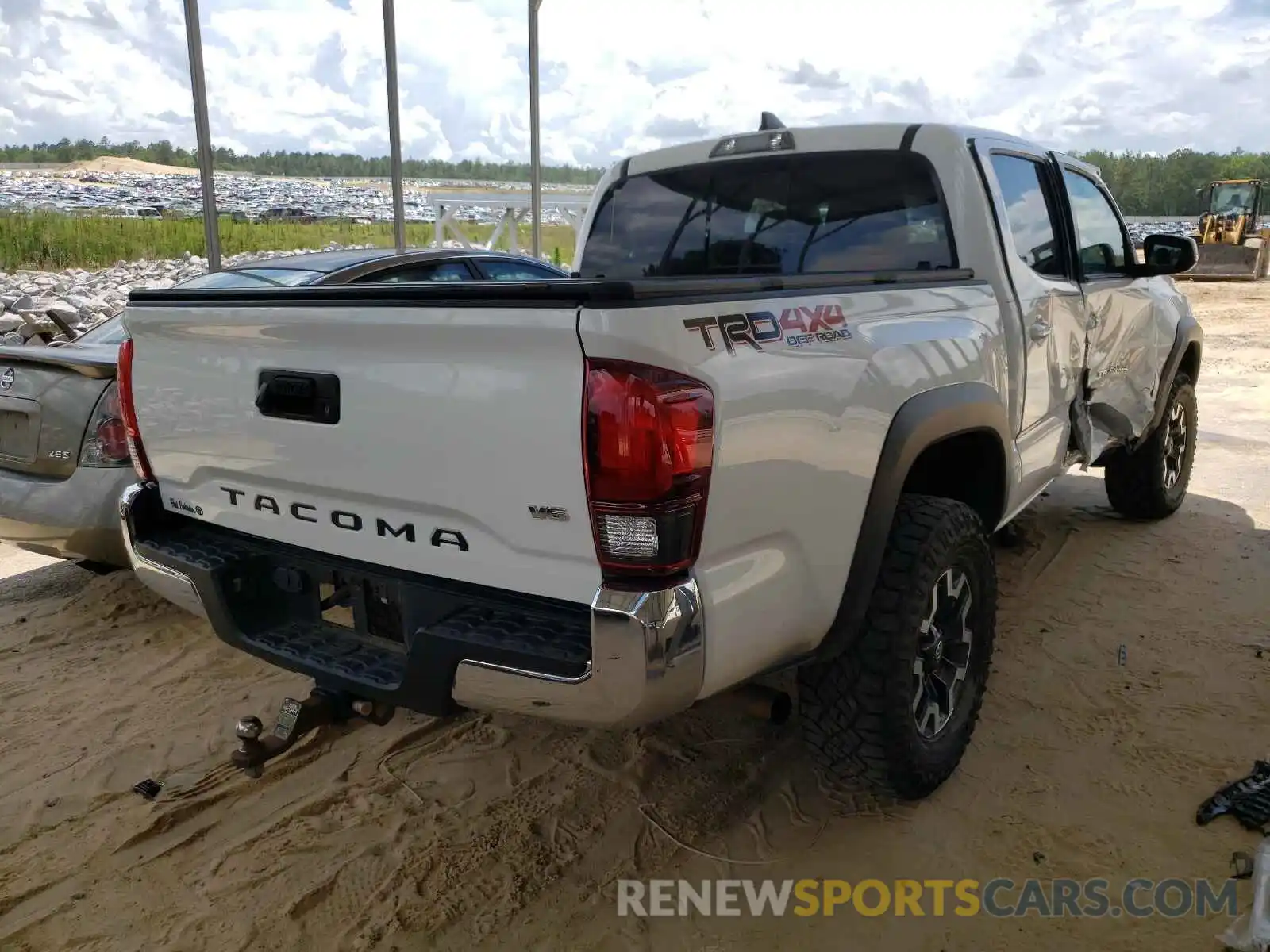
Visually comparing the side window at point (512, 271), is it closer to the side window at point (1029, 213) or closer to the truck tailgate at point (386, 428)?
the side window at point (1029, 213)

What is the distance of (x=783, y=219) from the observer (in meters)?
3.66

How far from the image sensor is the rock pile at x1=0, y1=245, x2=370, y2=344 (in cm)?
1005

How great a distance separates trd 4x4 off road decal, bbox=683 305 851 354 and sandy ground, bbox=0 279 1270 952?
3.83 feet

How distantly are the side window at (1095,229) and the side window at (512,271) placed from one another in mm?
3254

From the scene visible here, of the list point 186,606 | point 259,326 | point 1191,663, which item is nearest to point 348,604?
point 186,606

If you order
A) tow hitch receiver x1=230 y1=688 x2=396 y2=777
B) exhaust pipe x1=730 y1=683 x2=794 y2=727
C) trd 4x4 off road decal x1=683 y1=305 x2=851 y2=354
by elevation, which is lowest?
tow hitch receiver x1=230 y1=688 x2=396 y2=777

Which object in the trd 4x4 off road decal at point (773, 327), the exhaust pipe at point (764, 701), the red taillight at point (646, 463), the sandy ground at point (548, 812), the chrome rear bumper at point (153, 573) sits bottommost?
the sandy ground at point (548, 812)

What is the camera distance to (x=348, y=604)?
100 inches

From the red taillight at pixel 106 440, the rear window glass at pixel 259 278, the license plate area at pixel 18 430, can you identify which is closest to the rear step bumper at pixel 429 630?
the red taillight at pixel 106 440

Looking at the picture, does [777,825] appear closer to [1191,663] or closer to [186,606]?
[186,606]

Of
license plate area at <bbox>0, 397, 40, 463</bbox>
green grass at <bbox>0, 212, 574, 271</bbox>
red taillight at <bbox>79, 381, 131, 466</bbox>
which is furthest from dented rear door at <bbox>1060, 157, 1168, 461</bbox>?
green grass at <bbox>0, 212, 574, 271</bbox>

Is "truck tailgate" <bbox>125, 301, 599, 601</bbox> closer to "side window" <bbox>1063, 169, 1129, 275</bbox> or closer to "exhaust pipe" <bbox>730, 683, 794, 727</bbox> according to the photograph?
"exhaust pipe" <bbox>730, 683, 794, 727</bbox>

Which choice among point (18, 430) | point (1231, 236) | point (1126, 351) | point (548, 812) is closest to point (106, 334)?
point (18, 430)

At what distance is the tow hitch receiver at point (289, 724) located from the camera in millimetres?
2607
